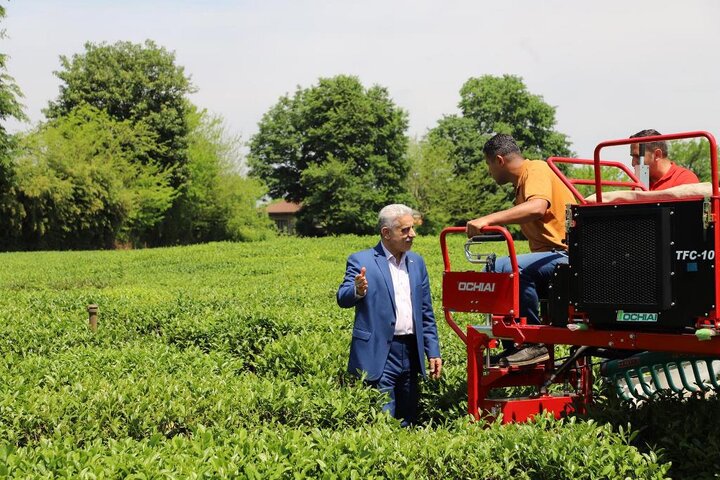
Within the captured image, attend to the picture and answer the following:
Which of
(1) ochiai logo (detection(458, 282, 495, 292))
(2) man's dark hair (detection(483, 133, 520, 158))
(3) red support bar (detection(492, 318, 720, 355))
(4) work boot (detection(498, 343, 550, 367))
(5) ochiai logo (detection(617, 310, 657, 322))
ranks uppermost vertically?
(2) man's dark hair (detection(483, 133, 520, 158))

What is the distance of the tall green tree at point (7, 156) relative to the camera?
38344mm

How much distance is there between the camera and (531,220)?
6.02 m

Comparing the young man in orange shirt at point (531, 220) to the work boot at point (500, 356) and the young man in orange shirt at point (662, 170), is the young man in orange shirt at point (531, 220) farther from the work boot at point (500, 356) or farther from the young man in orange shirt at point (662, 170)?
the young man in orange shirt at point (662, 170)

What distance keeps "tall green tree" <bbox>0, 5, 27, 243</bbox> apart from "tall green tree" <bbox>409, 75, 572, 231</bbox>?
32.9 meters

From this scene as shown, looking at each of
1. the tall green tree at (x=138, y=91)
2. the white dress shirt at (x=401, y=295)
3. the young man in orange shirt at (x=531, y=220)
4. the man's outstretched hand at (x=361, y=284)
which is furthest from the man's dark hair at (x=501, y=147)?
the tall green tree at (x=138, y=91)

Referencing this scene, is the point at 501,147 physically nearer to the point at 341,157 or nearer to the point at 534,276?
the point at 534,276

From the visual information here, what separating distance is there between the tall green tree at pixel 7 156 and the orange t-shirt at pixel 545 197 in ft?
114

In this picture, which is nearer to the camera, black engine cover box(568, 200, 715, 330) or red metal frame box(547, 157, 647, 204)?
black engine cover box(568, 200, 715, 330)

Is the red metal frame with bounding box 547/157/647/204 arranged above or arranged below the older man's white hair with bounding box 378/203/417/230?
above

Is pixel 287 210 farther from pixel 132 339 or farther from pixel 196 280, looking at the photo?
pixel 132 339

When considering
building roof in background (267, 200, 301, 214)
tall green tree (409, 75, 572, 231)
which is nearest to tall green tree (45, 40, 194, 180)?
tall green tree (409, 75, 572, 231)

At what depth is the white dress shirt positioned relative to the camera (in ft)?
22.7

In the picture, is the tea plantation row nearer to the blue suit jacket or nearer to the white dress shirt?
the blue suit jacket

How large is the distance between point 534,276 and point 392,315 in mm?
1266
